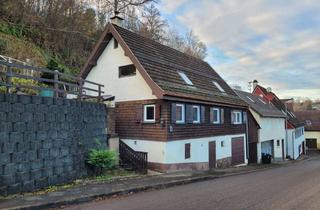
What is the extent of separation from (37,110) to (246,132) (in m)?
20.4

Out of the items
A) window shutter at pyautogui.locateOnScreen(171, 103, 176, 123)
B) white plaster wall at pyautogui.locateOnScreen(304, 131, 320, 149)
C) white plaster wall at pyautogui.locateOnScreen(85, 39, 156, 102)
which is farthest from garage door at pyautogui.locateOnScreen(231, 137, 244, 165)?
white plaster wall at pyautogui.locateOnScreen(304, 131, 320, 149)

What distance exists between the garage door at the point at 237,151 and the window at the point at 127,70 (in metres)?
10.3

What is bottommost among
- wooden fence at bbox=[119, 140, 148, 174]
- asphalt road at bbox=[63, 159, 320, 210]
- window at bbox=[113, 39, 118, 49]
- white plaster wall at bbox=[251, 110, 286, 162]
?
asphalt road at bbox=[63, 159, 320, 210]

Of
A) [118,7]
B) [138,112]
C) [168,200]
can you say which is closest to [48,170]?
[168,200]

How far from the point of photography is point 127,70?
19.0 m

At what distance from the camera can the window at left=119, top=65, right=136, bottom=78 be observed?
18.6m

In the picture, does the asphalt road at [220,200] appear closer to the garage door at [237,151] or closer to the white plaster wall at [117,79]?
the white plaster wall at [117,79]

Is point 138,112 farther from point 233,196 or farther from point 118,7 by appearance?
point 118,7

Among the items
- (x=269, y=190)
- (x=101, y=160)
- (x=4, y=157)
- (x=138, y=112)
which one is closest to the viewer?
(x=4, y=157)

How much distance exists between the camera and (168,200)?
9.58 m

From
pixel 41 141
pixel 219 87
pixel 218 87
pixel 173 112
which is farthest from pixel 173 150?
pixel 219 87

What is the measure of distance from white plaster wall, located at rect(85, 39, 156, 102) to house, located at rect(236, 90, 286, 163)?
15641 mm

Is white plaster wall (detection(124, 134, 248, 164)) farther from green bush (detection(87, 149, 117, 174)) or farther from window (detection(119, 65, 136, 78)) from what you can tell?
window (detection(119, 65, 136, 78))

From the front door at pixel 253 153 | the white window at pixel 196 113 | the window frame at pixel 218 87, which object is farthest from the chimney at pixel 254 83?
the white window at pixel 196 113
